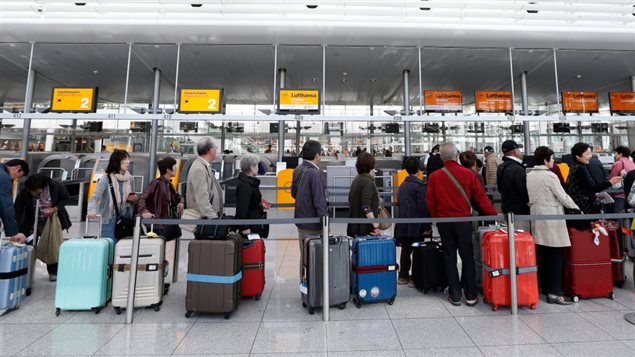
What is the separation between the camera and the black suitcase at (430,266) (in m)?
3.26

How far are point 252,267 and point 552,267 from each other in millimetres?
3070

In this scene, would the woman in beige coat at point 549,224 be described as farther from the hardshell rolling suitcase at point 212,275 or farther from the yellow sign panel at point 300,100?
the yellow sign panel at point 300,100

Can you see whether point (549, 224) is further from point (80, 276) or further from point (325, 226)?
point (80, 276)

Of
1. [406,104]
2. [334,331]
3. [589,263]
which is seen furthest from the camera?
[406,104]

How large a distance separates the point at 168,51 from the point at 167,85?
4.82m

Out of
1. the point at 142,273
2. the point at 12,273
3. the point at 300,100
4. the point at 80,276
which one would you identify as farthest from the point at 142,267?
the point at 300,100

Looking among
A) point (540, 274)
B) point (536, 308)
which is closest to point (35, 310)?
point (536, 308)

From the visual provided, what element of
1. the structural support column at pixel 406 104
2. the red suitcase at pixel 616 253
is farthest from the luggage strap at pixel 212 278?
the structural support column at pixel 406 104

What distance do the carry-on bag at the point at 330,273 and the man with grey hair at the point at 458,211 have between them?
104cm

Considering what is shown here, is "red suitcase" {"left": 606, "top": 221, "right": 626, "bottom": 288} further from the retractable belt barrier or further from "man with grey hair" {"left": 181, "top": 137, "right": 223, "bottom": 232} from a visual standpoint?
"man with grey hair" {"left": 181, "top": 137, "right": 223, "bottom": 232}

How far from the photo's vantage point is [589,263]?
310 cm

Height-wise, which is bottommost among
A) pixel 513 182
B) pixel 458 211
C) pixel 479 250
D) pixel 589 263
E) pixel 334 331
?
pixel 334 331

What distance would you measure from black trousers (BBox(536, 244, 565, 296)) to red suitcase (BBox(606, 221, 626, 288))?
0.79 m

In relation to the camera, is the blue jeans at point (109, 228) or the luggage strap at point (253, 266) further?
the blue jeans at point (109, 228)
